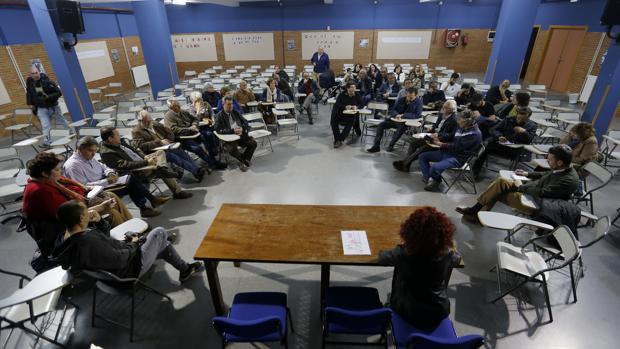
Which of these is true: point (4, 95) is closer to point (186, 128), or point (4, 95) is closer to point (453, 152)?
point (186, 128)

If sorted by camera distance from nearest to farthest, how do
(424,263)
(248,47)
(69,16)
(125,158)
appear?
1. (424,263)
2. (125,158)
3. (69,16)
4. (248,47)

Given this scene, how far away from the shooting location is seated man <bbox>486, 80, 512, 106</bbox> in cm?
675

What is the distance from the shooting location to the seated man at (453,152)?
452 centimetres

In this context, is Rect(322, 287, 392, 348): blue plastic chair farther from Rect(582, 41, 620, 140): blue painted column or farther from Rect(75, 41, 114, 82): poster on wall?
Rect(75, 41, 114, 82): poster on wall

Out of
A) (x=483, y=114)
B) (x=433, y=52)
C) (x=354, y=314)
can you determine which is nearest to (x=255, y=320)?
(x=354, y=314)

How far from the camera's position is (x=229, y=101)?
568 centimetres

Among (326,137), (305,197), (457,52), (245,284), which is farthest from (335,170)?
(457,52)

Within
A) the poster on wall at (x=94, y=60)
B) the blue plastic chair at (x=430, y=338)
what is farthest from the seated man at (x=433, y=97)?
the poster on wall at (x=94, y=60)

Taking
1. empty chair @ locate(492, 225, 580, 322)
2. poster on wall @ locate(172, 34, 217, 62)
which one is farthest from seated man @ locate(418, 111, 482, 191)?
poster on wall @ locate(172, 34, 217, 62)

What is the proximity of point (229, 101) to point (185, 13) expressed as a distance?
12.1 m

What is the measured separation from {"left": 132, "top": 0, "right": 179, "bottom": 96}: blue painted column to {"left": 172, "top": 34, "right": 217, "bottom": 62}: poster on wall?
524 cm

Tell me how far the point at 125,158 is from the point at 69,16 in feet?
16.1

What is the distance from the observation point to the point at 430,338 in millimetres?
1701

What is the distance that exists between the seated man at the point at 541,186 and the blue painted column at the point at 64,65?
8.87 metres
